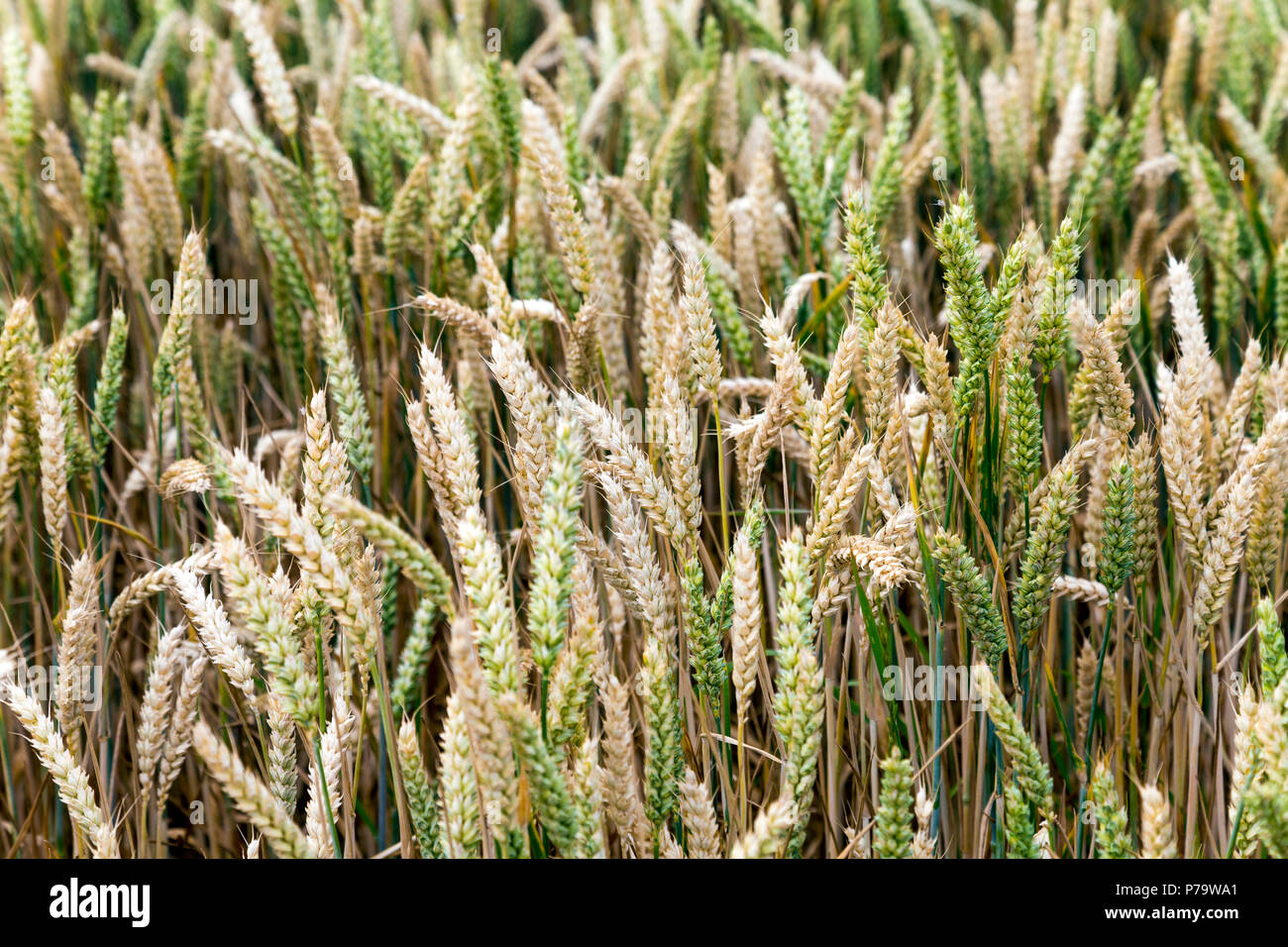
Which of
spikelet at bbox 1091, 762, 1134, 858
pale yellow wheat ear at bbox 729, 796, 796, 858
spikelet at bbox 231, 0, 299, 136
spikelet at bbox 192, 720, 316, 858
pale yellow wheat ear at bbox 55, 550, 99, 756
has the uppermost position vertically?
spikelet at bbox 231, 0, 299, 136

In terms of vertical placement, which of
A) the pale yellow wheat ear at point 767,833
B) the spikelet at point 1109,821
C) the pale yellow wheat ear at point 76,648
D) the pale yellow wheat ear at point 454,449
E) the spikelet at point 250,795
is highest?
the pale yellow wheat ear at point 454,449

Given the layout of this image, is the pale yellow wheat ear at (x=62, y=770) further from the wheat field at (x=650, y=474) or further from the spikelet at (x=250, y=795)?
the spikelet at (x=250, y=795)

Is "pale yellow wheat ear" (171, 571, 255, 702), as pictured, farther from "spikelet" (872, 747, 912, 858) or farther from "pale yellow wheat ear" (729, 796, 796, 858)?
"spikelet" (872, 747, 912, 858)

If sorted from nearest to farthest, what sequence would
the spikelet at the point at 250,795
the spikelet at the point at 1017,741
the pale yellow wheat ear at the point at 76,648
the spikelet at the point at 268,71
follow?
the spikelet at the point at 250,795 < the spikelet at the point at 1017,741 < the pale yellow wheat ear at the point at 76,648 < the spikelet at the point at 268,71

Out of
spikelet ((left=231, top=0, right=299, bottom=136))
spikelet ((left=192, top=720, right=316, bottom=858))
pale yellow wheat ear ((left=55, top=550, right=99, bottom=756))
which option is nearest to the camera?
spikelet ((left=192, top=720, right=316, bottom=858))

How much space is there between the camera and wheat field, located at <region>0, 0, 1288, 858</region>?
982 mm

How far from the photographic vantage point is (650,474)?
1.03 metres

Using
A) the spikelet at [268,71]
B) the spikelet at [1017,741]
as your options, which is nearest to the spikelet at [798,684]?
the spikelet at [1017,741]

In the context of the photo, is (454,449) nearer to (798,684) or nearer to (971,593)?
(798,684)

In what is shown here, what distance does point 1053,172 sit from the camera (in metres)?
1.99

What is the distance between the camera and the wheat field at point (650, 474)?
982mm

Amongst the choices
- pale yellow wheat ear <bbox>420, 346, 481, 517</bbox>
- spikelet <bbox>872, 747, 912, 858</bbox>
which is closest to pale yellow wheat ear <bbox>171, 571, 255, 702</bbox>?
pale yellow wheat ear <bbox>420, 346, 481, 517</bbox>

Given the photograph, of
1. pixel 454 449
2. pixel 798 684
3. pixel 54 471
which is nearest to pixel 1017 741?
pixel 798 684
